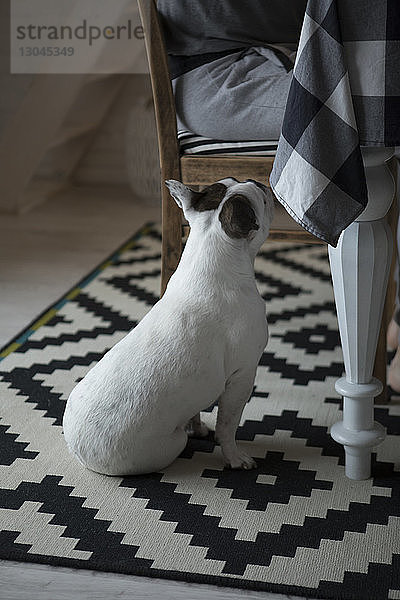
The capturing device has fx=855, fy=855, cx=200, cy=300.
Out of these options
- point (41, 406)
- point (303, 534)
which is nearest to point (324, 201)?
point (303, 534)

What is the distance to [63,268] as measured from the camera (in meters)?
2.65

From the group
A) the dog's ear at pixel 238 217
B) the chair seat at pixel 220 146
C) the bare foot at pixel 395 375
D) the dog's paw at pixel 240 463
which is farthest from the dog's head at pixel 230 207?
the bare foot at pixel 395 375

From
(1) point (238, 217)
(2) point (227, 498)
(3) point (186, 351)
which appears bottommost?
(2) point (227, 498)

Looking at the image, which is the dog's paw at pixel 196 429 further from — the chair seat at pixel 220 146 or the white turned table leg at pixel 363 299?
the chair seat at pixel 220 146

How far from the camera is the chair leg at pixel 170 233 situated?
5.43 feet

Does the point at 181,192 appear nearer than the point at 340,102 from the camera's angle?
No

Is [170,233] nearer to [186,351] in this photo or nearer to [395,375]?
[186,351]

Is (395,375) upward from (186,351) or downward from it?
downward

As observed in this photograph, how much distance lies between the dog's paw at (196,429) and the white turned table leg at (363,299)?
11.3 inches

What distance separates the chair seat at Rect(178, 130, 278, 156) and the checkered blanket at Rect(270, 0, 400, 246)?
32 centimetres

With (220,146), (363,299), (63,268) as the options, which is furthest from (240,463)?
(63,268)

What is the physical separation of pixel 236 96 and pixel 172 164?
0.63 ft

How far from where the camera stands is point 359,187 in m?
1.22

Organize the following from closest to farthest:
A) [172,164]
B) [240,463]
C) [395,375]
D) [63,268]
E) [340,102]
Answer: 1. [340,102]
2. [240,463]
3. [172,164]
4. [395,375]
5. [63,268]
